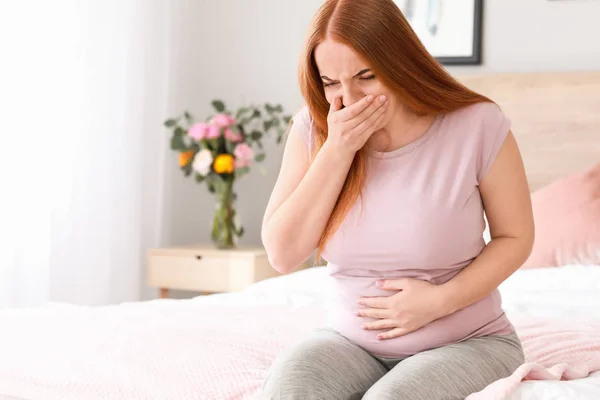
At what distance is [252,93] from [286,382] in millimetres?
3149

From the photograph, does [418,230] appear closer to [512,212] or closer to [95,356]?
[512,212]

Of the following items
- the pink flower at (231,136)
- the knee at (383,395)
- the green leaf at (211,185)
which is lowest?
the knee at (383,395)

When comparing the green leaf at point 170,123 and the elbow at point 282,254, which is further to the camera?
the green leaf at point 170,123

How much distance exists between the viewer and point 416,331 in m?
1.43

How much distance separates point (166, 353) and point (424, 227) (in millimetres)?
542

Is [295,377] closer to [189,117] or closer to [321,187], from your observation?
[321,187]

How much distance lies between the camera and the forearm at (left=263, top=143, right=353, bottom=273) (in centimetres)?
150

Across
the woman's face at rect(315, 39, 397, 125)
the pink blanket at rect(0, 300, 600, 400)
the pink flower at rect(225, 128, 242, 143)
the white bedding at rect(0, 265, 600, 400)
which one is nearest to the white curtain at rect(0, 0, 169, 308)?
the pink flower at rect(225, 128, 242, 143)

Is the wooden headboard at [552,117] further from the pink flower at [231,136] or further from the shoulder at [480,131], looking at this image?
the shoulder at [480,131]

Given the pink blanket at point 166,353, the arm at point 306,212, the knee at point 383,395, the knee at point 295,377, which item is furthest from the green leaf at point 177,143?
the knee at point 383,395

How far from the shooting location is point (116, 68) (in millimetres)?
3924

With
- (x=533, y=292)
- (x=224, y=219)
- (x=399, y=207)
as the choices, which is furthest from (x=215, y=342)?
(x=224, y=219)

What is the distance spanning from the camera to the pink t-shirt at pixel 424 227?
1432mm

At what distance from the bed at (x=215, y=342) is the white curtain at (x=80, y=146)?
118 cm
